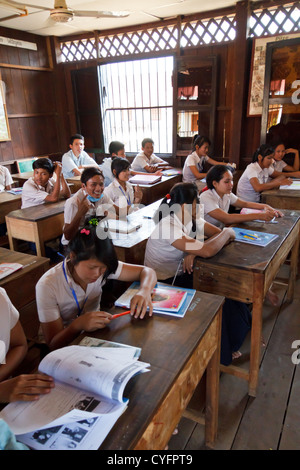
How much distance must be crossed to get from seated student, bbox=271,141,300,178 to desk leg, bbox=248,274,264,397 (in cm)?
278

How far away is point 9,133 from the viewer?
544 centimetres

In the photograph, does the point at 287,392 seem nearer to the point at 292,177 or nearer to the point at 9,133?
the point at 292,177

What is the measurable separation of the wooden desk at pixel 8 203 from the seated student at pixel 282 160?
3.05 meters

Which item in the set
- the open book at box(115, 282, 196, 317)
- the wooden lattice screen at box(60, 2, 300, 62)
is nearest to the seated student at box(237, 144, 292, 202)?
the wooden lattice screen at box(60, 2, 300, 62)

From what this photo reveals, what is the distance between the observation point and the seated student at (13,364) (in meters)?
0.88

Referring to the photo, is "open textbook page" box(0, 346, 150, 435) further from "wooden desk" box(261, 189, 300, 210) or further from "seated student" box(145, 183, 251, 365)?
"wooden desk" box(261, 189, 300, 210)

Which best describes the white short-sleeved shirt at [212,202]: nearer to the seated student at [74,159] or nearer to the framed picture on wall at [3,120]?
the seated student at [74,159]

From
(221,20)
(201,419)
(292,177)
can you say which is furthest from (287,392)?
(221,20)

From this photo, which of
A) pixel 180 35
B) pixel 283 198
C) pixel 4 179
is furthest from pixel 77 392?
pixel 180 35

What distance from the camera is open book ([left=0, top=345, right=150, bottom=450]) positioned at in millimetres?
768

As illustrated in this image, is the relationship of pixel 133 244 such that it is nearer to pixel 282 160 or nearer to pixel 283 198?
pixel 283 198

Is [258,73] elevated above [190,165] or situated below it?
above

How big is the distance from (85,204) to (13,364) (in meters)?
1.66

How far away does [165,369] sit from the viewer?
3.24 feet
